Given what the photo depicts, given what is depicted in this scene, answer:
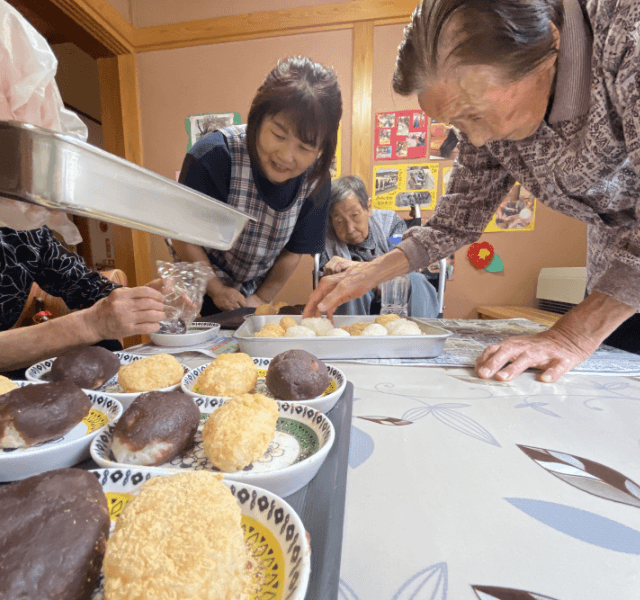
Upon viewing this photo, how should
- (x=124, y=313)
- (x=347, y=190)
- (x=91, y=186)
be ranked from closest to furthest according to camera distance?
(x=91, y=186)
(x=124, y=313)
(x=347, y=190)

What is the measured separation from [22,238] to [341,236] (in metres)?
1.71

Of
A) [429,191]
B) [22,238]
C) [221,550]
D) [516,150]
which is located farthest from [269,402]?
[429,191]

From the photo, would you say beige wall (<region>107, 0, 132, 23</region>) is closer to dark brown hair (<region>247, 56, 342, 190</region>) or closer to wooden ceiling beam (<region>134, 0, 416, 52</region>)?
wooden ceiling beam (<region>134, 0, 416, 52</region>)

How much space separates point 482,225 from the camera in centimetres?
136

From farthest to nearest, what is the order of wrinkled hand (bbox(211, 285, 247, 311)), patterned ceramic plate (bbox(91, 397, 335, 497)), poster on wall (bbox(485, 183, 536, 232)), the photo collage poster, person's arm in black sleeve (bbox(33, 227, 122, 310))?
the photo collage poster
poster on wall (bbox(485, 183, 536, 232))
wrinkled hand (bbox(211, 285, 247, 311))
person's arm in black sleeve (bbox(33, 227, 122, 310))
patterned ceramic plate (bbox(91, 397, 335, 497))

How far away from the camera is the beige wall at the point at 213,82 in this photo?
109 inches

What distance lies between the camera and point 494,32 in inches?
31.0

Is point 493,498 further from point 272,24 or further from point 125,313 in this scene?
point 272,24

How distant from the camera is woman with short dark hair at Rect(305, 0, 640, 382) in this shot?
803 millimetres

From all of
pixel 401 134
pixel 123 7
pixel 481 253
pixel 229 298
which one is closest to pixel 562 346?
pixel 229 298

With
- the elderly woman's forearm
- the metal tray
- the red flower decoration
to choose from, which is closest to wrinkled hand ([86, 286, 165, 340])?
the metal tray

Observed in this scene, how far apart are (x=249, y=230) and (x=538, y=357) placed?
1375 mm

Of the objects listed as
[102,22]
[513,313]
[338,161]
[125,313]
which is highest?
[102,22]

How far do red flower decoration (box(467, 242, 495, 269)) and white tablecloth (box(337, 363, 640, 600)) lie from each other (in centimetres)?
220
